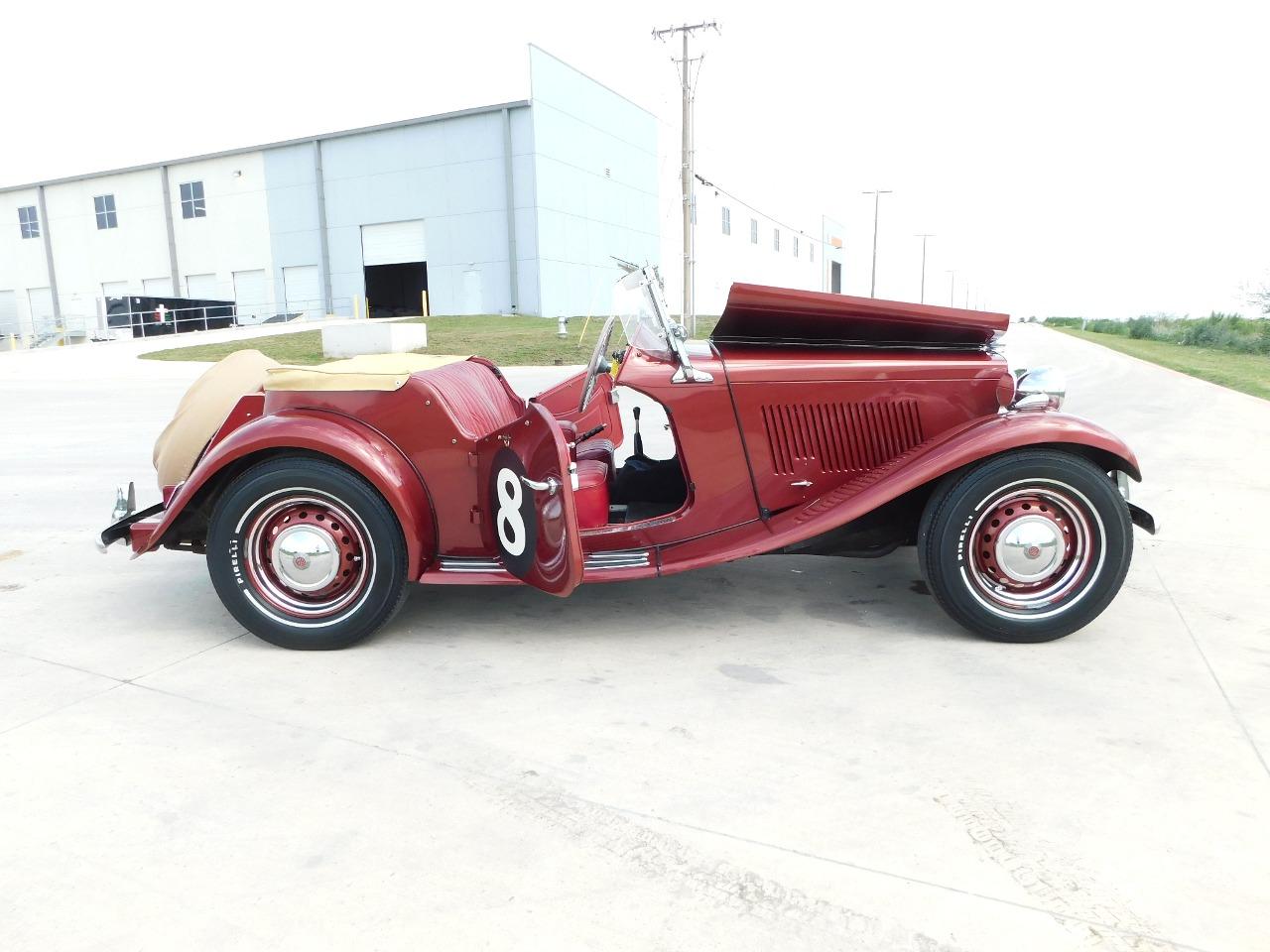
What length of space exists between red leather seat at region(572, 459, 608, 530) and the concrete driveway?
480 mm

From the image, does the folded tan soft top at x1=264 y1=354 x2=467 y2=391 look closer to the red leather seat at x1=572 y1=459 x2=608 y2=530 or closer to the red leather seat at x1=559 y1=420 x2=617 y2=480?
the red leather seat at x1=559 y1=420 x2=617 y2=480

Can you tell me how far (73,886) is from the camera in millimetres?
2049

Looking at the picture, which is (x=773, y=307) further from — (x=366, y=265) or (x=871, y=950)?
(x=366, y=265)

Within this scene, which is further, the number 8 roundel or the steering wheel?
the steering wheel

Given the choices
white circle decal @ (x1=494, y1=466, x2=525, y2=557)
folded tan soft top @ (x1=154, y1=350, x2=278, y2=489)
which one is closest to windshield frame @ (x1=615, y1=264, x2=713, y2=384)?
white circle decal @ (x1=494, y1=466, x2=525, y2=557)

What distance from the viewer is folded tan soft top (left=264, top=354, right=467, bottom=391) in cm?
351

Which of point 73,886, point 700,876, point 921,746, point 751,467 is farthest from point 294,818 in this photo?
point 751,467

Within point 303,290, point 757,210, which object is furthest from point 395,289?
point 757,210

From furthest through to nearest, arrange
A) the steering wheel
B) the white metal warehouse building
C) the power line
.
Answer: the power line < the white metal warehouse building < the steering wheel

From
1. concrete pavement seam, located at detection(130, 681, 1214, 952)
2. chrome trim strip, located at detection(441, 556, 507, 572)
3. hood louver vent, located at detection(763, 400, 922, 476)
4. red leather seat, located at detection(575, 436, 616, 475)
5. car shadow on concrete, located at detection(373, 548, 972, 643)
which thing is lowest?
concrete pavement seam, located at detection(130, 681, 1214, 952)

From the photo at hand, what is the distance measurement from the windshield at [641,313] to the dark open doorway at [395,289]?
31674 millimetres

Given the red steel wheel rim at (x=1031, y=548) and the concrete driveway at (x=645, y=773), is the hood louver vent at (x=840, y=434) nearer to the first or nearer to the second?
the red steel wheel rim at (x=1031, y=548)

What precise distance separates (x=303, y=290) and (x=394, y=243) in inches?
187

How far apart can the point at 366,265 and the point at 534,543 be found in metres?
34.7
